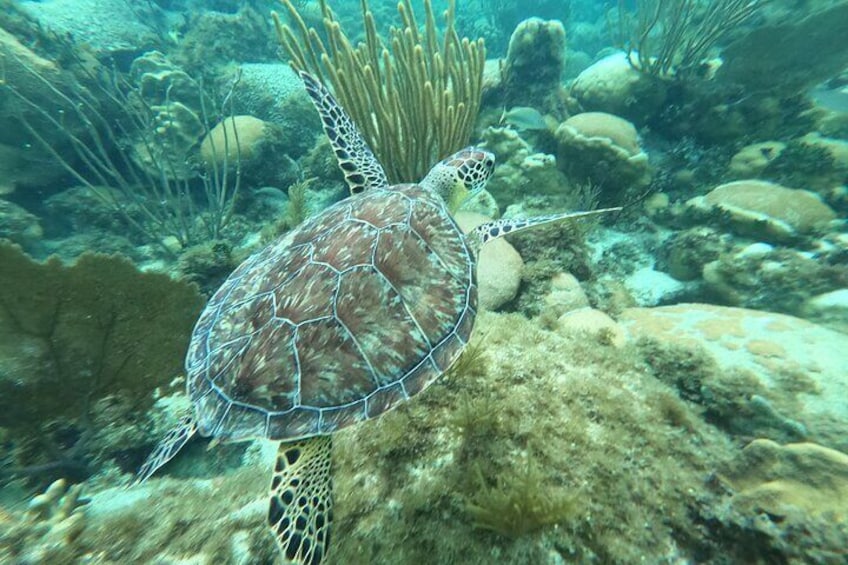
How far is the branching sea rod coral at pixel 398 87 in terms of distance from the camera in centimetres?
448

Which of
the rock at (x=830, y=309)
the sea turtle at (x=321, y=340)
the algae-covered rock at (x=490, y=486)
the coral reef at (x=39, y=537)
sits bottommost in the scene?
the rock at (x=830, y=309)

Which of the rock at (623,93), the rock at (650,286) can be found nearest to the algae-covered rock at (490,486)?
the rock at (650,286)

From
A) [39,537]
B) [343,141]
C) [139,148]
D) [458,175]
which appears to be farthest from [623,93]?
[39,537]

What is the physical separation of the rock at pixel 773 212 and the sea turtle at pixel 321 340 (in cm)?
489

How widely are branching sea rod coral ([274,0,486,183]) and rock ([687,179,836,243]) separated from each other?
419cm

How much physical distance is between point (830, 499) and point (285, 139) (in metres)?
8.74

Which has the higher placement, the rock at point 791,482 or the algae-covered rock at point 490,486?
the algae-covered rock at point 490,486

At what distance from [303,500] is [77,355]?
2434mm

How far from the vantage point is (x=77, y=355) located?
8.96ft

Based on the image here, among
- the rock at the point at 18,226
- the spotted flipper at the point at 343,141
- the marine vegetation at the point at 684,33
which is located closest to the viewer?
the spotted flipper at the point at 343,141

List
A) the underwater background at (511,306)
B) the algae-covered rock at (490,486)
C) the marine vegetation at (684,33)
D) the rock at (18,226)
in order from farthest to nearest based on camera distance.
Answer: the marine vegetation at (684,33) → the rock at (18,226) → the underwater background at (511,306) → the algae-covered rock at (490,486)

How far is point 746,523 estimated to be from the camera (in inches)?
63.2

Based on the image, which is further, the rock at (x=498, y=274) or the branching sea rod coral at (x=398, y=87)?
the branching sea rod coral at (x=398, y=87)

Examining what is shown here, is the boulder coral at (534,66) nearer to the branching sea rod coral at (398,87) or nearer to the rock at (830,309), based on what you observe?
the branching sea rod coral at (398,87)
